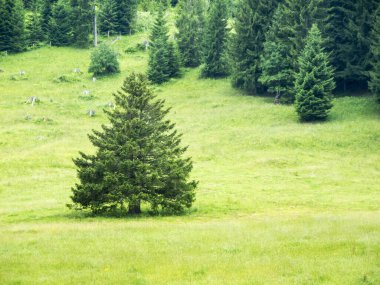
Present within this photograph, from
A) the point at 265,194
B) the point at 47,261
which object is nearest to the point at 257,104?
the point at 265,194

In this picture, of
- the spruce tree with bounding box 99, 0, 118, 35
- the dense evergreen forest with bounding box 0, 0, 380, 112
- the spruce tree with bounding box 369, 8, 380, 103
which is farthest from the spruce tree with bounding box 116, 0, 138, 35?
the spruce tree with bounding box 369, 8, 380, 103

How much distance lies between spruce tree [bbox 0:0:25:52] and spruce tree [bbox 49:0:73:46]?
5.75 m

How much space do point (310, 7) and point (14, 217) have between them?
48.8 m

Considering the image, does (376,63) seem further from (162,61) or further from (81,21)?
(81,21)

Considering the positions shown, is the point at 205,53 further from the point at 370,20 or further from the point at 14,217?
the point at 14,217

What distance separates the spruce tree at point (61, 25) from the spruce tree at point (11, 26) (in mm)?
5747

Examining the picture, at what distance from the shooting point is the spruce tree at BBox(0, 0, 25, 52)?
87.6 metres

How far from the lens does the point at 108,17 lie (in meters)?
99.6

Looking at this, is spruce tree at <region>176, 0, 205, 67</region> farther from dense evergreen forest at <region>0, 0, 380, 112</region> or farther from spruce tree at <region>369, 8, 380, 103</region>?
A: spruce tree at <region>369, 8, 380, 103</region>

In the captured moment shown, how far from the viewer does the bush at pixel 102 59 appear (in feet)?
258

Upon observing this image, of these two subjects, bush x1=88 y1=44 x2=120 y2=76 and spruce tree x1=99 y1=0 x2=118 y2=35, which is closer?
bush x1=88 y1=44 x2=120 y2=76

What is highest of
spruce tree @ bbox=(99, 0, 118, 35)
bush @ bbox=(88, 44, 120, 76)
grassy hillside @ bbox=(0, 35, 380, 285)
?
spruce tree @ bbox=(99, 0, 118, 35)

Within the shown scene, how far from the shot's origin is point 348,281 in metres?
12.7

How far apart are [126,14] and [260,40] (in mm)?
41680
